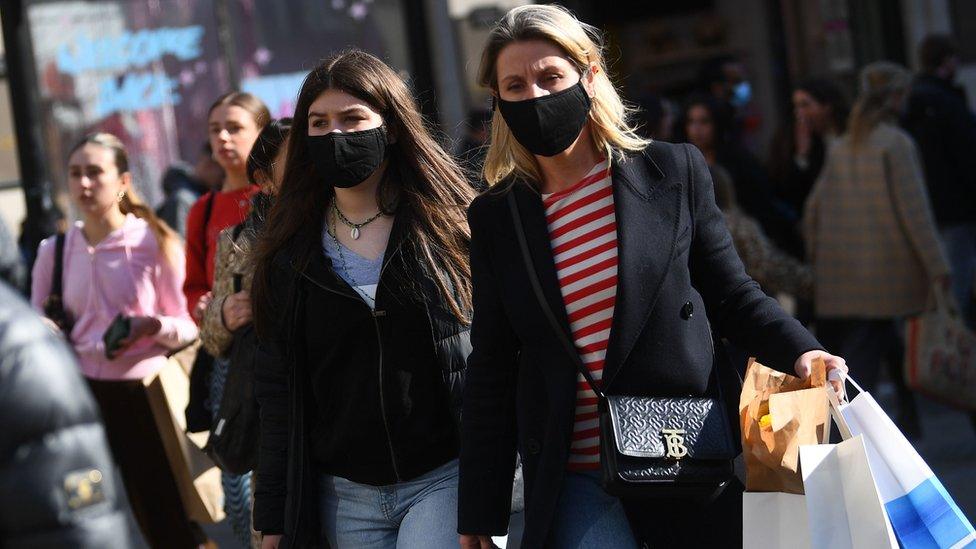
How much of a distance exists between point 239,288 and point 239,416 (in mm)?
438

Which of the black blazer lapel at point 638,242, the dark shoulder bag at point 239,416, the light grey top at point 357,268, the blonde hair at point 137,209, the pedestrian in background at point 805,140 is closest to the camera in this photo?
the black blazer lapel at point 638,242

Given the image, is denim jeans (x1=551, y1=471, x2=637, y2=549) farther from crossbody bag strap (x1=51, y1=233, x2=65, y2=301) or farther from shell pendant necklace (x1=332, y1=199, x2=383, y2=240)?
crossbody bag strap (x1=51, y1=233, x2=65, y2=301)

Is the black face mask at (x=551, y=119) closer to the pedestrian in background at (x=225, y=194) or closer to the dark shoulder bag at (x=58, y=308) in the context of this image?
the pedestrian in background at (x=225, y=194)

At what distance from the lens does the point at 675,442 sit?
3109 millimetres

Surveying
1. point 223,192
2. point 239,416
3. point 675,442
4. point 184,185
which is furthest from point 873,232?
point 184,185

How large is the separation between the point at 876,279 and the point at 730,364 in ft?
14.4

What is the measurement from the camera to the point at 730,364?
10.9 feet

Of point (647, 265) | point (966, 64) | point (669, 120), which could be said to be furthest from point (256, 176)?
point (966, 64)

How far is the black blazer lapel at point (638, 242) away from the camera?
3.15 meters

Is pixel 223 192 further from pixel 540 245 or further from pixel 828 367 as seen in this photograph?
pixel 828 367

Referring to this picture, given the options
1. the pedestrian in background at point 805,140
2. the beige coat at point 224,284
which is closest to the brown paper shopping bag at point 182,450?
the beige coat at point 224,284

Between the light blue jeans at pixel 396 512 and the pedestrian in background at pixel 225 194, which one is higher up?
the pedestrian in background at pixel 225 194

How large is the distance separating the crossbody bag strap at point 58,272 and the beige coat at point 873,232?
3604 millimetres

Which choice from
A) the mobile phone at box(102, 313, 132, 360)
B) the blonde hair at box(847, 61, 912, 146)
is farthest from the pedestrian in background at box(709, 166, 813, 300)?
the mobile phone at box(102, 313, 132, 360)
